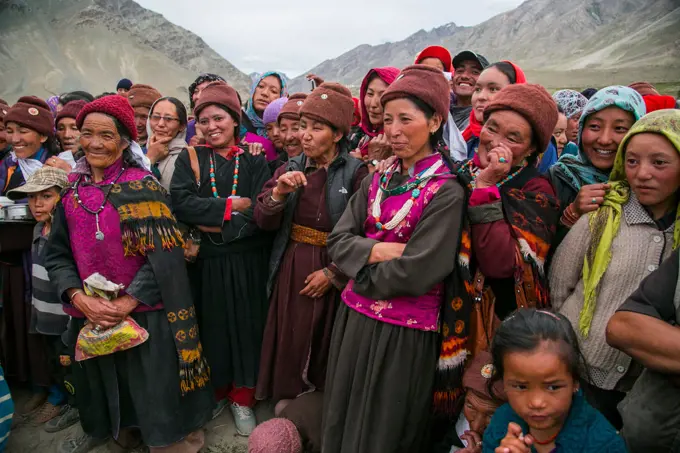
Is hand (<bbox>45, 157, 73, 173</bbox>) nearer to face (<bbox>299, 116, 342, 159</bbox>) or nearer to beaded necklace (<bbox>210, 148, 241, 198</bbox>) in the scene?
beaded necklace (<bbox>210, 148, 241, 198</bbox>)

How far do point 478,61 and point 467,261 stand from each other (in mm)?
2487

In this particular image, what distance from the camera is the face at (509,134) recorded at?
7.32ft

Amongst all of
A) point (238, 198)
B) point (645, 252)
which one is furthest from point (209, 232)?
point (645, 252)

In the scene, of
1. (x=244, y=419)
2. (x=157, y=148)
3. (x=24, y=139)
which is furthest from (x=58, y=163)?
(x=244, y=419)

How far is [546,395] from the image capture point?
166 centimetres

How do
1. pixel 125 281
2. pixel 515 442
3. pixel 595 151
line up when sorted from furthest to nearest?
1. pixel 125 281
2. pixel 595 151
3. pixel 515 442

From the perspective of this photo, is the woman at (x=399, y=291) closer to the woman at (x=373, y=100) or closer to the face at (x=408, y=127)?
the face at (x=408, y=127)

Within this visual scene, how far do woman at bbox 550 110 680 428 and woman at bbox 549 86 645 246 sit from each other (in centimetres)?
10

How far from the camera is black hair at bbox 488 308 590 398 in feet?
5.53

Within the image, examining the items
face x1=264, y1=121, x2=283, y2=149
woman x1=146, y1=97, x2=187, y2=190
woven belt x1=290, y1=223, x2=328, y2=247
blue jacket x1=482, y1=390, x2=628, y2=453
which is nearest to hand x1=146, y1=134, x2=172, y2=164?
woman x1=146, y1=97, x2=187, y2=190

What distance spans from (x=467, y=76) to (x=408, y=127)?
2.05 m

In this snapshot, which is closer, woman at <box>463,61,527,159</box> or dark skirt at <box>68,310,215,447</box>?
dark skirt at <box>68,310,215,447</box>

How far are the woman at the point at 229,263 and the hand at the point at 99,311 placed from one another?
710 millimetres

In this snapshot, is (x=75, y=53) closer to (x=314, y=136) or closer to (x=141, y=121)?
(x=141, y=121)
